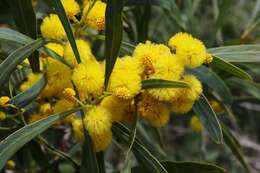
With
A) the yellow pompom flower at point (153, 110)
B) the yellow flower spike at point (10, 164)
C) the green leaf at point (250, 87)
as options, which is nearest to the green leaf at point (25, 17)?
the yellow pompom flower at point (153, 110)

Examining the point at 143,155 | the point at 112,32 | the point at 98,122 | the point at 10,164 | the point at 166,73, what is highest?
the point at 112,32

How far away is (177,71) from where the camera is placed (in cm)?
138

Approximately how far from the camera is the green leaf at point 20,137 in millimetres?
1301

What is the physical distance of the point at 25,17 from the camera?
1.53 m

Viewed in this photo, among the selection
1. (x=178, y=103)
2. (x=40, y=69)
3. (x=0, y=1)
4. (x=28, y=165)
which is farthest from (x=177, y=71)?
(x=28, y=165)

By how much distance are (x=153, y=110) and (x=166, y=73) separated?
0.37 ft

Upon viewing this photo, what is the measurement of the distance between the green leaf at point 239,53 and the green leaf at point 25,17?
51cm

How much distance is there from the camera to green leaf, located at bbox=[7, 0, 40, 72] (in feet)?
4.99

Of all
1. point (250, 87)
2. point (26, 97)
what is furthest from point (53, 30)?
point (250, 87)

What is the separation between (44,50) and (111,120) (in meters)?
0.28

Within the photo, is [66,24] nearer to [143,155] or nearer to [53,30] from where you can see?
[53,30]

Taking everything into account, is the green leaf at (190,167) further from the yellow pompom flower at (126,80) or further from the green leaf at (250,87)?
the green leaf at (250,87)

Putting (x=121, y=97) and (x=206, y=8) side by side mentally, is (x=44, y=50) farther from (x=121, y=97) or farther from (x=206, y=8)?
(x=206, y=8)

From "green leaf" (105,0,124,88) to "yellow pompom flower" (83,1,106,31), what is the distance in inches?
4.3
